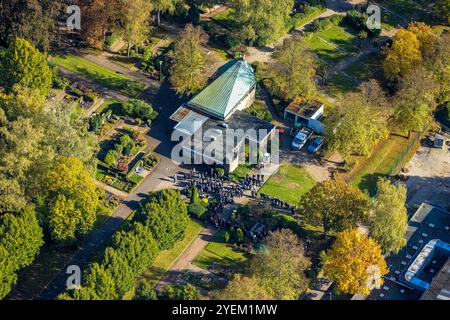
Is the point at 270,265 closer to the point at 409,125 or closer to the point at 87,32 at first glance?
the point at 409,125

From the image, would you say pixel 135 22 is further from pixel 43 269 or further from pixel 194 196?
pixel 43 269

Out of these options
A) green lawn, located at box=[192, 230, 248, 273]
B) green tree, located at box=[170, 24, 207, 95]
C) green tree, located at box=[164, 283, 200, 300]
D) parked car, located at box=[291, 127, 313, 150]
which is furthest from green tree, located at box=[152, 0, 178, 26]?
green tree, located at box=[164, 283, 200, 300]

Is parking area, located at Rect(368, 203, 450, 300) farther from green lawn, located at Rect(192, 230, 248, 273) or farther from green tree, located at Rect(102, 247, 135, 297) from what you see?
green tree, located at Rect(102, 247, 135, 297)

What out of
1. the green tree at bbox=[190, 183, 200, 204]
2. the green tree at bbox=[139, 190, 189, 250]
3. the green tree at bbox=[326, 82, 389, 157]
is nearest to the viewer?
the green tree at bbox=[139, 190, 189, 250]

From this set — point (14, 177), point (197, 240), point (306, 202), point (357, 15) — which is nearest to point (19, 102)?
point (14, 177)

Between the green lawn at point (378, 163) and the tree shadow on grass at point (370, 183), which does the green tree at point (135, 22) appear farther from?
the tree shadow on grass at point (370, 183)

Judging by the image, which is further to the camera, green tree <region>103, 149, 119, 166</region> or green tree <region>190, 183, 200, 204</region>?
green tree <region>103, 149, 119, 166</region>
